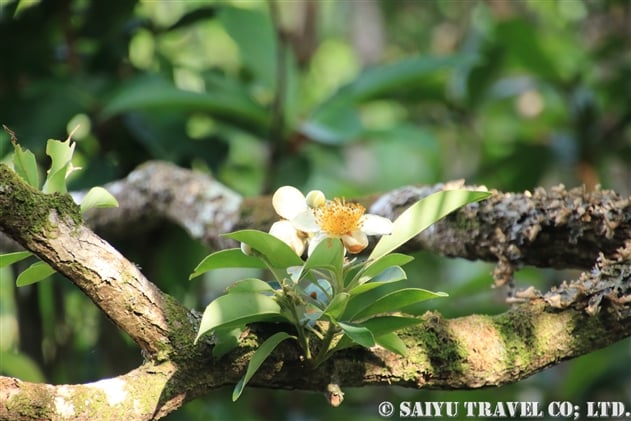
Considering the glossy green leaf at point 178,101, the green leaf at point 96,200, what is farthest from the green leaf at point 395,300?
the glossy green leaf at point 178,101

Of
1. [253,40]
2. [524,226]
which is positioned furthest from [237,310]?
[253,40]

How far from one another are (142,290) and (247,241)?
0.10m

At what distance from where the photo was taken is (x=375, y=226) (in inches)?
26.1

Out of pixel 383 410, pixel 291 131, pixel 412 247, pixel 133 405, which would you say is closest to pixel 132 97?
pixel 291 131

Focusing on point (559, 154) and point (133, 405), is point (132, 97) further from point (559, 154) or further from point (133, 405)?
point (559, 154)

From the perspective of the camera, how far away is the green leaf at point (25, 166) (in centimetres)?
65

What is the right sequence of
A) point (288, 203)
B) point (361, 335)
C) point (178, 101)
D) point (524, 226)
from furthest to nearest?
point (178, 101) < point (524, 226) < point (288, 203) < point (361, 335)

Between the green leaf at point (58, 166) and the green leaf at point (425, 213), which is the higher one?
the green leaf at point (58, 166)

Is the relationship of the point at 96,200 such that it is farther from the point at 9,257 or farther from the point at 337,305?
the point at 337,305

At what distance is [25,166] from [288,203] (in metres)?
0.22

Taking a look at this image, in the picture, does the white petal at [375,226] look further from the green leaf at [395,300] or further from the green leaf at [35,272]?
the green leaf at [35,272]

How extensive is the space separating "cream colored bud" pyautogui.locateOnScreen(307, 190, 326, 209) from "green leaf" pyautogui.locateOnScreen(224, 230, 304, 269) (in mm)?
72

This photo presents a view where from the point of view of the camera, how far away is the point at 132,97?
1407mm

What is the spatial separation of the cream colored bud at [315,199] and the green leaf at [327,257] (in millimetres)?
57
